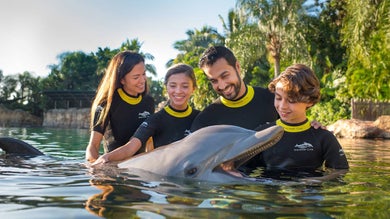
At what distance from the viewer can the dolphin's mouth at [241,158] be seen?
10.0 ft

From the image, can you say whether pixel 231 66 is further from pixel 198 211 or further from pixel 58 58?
pixel 58 58

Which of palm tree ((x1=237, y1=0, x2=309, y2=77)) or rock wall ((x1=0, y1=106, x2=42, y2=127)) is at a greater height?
palm tree ((x1=237, y1=0, x2=309, y2=77))

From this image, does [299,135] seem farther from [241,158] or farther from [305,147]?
[241,158]

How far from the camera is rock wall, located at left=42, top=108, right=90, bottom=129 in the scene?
38.0 metres

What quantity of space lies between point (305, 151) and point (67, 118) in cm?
3738

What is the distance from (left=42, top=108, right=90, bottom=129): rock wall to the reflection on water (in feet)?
114

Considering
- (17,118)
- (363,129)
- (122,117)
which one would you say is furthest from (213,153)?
(17,118)

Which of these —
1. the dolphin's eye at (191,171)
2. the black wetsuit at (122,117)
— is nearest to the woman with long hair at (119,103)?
the black wetsuit at (122,117)

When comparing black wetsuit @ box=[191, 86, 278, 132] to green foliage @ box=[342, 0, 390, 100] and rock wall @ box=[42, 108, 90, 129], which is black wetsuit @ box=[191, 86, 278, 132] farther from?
rock wall @ box=[42, 108, 90, 129]

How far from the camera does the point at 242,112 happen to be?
4457 mm

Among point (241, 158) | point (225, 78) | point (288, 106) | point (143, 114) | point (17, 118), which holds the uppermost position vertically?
point (225, 78)

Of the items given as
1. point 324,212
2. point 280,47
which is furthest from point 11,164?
point 280,47

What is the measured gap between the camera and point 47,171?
391 cm

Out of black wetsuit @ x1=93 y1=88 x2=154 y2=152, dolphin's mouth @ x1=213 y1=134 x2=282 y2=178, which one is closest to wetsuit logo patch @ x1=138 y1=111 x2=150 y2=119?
black wetsuit @ x1=93 y1=88 x2=154 y2=152
